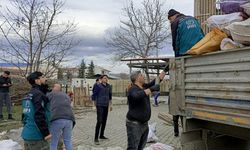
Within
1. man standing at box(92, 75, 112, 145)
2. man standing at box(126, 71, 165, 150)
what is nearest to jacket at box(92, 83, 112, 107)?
man standing at box(92, 75, 112, 145)

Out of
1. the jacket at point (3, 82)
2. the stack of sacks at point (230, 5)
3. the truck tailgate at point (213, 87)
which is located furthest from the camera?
the jacket at point (3, 82)

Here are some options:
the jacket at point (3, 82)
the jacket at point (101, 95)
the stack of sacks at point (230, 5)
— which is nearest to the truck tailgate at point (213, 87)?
the stack of sacks at point (230, 5)

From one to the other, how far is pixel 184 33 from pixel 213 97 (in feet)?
4.85

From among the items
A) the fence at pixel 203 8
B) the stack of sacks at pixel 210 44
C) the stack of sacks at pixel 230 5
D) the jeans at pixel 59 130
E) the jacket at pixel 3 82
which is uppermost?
the fence at pixel 203 8

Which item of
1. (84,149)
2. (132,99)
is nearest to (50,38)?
(84,149)

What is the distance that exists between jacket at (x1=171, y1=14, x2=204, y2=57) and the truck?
58 centimetres

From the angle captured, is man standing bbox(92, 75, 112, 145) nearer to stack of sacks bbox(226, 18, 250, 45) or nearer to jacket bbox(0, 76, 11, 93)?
jacket bbox(0, 76, 11, 93)

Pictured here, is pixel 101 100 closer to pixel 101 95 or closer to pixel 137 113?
pixel 101 95

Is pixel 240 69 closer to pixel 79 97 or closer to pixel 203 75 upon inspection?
pixel 203 75

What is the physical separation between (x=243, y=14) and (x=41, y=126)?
113 inches

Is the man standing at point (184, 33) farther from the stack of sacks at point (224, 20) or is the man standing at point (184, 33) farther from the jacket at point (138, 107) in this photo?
the jacket at point (138, 107)

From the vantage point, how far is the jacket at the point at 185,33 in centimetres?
516

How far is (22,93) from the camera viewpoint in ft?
60.3

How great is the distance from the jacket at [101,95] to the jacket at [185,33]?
3.58 m
